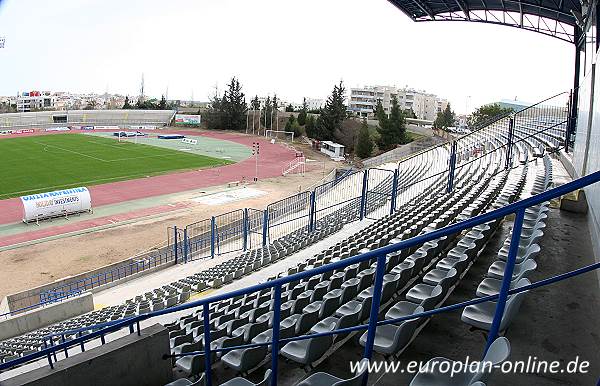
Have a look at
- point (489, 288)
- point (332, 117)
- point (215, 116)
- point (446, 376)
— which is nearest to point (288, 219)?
point (489, 288)

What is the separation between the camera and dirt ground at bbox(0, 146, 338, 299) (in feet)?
64.2

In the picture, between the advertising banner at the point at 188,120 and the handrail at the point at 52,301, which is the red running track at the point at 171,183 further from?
the advertising banner at the point at 188,120

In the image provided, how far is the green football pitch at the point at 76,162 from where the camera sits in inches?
1569

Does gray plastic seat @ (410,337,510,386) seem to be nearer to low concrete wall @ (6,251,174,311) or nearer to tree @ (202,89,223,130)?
low concrete wall @ (6,251,174,311)

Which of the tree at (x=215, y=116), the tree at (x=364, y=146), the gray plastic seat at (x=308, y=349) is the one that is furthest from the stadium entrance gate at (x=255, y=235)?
the tree at (x=215, y=116)

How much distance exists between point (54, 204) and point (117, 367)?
26.6 metres

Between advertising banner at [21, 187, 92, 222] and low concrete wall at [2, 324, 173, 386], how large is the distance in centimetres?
2617

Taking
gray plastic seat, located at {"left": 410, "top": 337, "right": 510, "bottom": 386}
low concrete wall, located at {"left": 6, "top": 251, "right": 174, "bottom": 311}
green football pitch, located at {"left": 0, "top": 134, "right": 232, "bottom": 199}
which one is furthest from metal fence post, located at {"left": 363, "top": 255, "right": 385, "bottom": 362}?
green football pitch, located at {"left": 0, "top": 134, "right": 232, "bottom": 199}

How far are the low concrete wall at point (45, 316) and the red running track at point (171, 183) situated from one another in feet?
55.3

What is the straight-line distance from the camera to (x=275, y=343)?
12.9 feet

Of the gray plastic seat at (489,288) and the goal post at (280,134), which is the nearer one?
the gray plastic seat at (489,288)

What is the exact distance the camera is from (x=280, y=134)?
3083 inches

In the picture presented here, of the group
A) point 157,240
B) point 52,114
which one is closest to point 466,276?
point 157,240

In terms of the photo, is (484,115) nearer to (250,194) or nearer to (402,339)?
(250,194)
